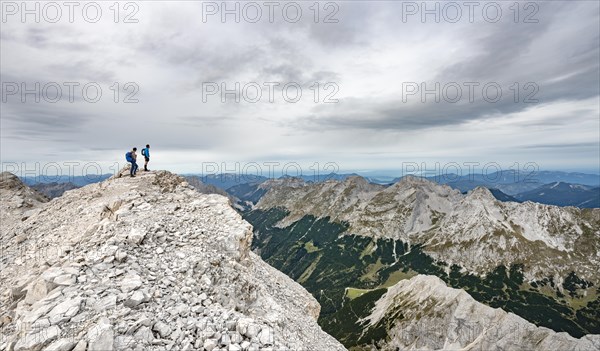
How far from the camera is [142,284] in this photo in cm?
1667

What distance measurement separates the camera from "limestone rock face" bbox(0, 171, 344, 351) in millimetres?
13820

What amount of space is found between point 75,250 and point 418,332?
6648 inches

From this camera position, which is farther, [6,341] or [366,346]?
[366,346]

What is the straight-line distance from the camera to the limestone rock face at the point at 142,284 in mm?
13820

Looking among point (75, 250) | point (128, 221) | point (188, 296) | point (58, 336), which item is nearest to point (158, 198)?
point (128, 221)

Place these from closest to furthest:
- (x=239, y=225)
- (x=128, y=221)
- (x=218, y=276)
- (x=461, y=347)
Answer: (x=218, y=276)
(x=128, y=221)
(x=239, y=225)
(x=461, y=347)

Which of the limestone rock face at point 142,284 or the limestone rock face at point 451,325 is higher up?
the limestone rock face at point 142,284

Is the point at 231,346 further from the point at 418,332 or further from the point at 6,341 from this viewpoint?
the point at 418,332

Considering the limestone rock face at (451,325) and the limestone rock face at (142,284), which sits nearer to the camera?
the limestone rock face at (142,284)

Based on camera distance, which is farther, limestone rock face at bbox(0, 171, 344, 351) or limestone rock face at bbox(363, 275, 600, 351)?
limestone rock face at bbox(363, 275, 600, 351)

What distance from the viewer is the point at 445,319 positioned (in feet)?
492

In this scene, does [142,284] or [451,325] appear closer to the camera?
[142,284]

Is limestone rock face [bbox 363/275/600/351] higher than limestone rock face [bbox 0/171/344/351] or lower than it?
lower

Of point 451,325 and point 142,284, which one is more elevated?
point 142,284
